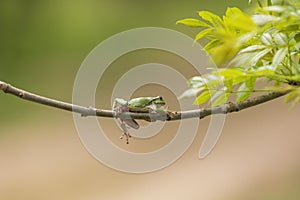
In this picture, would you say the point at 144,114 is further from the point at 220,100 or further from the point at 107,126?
the point at 107,126

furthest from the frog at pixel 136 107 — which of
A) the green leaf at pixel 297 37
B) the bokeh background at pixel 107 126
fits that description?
the bokeh background at pixel 107 126

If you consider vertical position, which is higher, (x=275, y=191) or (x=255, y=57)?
(x=275, y=191)

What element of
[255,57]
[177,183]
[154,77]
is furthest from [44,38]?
[255,57]

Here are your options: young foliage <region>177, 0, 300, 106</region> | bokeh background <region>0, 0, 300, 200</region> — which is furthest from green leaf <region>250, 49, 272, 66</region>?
bokeh background <region>0, 0, 300, 200</region>

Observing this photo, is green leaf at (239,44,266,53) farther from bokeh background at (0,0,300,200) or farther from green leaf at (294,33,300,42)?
bokeh background at (0,0,300,200)

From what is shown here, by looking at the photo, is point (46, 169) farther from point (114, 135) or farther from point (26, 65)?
point (26, 65)

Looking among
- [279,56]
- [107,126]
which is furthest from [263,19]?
[107,126]

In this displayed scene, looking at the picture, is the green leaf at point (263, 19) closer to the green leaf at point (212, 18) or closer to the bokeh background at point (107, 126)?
the green leaf at point (212, 18)
